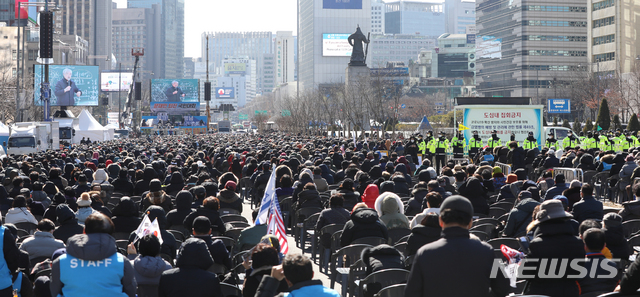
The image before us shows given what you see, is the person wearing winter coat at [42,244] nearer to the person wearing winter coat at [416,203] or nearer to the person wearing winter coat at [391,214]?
the person wearing winter coat at [391,214]

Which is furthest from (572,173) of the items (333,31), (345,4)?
(345,4)

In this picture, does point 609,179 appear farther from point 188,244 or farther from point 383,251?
point 188,244

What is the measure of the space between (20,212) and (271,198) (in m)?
4.20


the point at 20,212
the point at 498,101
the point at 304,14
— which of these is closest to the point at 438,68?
the point at 304,14

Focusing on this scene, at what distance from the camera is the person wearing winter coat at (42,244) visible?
736cm

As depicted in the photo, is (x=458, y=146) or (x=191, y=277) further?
(x=458, y=146)

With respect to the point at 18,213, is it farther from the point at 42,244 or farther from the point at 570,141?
the point at 570,141

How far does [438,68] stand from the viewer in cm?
18662

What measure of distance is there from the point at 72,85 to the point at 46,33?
515 inches

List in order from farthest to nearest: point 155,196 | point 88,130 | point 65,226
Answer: point 88,130, point 155,196, point 65,226

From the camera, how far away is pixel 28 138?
130ft

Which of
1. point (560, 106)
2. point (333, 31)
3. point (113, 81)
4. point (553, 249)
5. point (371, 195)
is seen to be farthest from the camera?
point (333, 31)

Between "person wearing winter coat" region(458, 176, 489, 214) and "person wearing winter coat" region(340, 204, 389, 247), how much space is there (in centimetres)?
294

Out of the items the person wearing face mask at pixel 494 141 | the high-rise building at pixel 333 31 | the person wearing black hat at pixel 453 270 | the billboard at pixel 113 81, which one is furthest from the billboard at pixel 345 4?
the person wearing black hat at pixel 453 270
